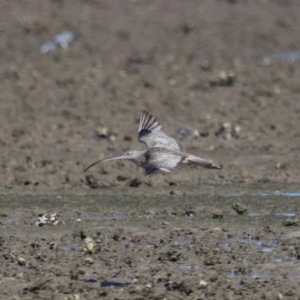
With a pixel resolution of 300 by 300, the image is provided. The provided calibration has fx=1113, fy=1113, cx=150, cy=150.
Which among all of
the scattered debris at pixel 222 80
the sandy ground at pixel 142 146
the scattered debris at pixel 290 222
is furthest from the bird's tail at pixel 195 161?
the scattered debris at pixel 222 80

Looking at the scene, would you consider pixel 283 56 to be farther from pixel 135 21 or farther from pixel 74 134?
pixel 74 134

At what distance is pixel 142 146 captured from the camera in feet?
42.7

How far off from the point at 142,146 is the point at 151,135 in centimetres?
222

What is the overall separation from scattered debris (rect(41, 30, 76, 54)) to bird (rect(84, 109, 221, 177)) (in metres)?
6.94

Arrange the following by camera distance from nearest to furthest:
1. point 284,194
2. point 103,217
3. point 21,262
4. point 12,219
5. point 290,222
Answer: point 21,262 → point 290,222 → point 12,219 → point 103,217 → point 284,194

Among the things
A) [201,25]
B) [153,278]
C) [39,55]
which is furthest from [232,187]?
[201,25]

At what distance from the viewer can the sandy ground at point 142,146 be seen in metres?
7.91

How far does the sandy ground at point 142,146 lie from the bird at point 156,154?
42 centimetres

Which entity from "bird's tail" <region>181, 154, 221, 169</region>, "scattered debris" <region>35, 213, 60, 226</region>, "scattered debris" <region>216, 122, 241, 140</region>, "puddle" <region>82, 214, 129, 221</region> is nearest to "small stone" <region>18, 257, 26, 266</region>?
"scattered debris" <region>35, 213, 60, 226</region>

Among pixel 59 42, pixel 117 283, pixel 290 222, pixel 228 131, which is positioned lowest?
pixel 117 283

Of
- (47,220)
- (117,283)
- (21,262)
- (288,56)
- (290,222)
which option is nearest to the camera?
(117,283)

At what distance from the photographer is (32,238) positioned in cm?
911

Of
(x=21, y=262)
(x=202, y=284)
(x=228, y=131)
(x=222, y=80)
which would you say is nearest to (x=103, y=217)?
(x=21, y=262)

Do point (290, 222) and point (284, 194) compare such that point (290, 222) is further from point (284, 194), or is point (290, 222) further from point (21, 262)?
point (21, 262)
